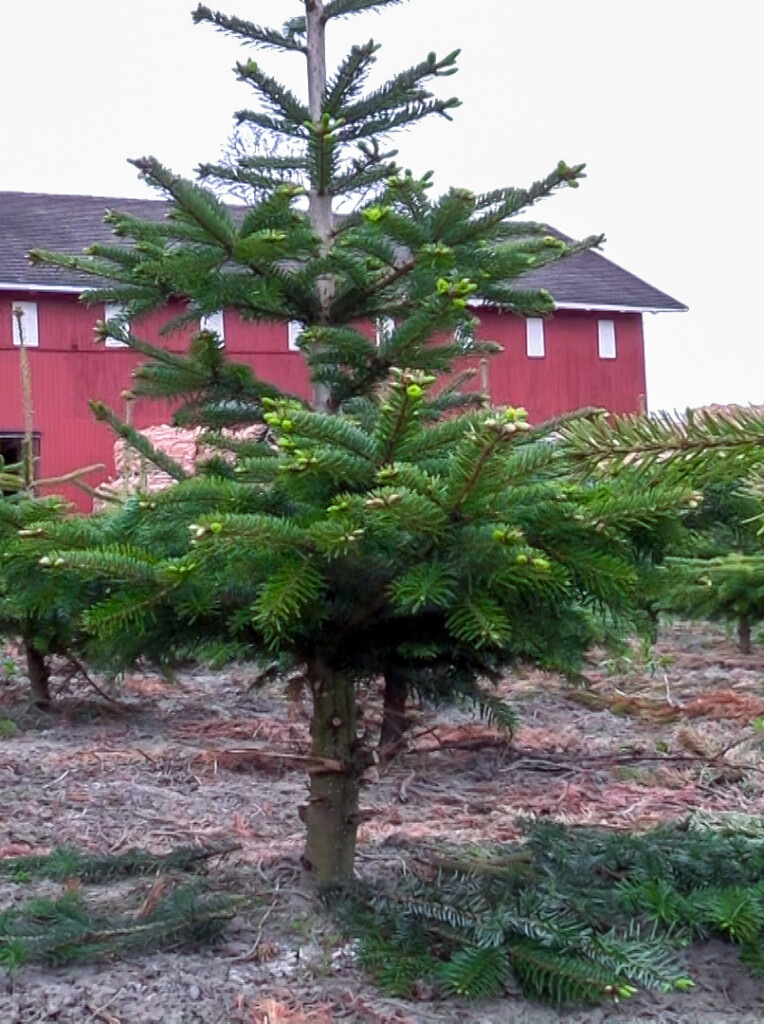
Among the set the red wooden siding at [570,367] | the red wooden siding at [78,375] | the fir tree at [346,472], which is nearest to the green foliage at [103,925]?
the fir tree at [346,472]

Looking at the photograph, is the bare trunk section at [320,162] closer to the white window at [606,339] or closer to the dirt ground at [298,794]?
the dirt ground at [298,794]

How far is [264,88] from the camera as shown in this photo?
5.05 meters

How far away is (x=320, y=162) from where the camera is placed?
16.2 ft

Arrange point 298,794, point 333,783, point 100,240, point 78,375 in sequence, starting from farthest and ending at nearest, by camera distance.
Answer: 1. point 100,240
2. point 78,375
3. point 298,794
4. point 333,783

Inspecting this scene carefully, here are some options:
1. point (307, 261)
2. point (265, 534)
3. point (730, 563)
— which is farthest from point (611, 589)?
point (307, 261)

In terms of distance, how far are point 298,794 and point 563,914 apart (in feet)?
8.82

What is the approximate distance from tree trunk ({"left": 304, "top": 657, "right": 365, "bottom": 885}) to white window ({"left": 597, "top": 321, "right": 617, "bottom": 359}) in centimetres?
2662

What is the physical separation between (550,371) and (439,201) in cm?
2505

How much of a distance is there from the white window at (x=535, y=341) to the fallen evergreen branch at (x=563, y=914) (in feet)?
82.8

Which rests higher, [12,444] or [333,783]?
[12,444]

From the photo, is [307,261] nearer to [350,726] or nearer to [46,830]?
[350,726]

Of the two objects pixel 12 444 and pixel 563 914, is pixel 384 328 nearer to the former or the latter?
pixel 563 914

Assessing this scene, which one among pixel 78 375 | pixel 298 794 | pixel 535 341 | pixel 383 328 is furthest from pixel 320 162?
pixel 535 341

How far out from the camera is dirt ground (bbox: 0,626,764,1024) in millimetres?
3217
